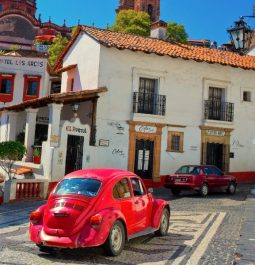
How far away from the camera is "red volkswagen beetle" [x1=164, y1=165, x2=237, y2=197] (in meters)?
18.0

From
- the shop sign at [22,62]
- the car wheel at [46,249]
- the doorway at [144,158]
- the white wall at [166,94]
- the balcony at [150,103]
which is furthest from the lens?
the shop sign at [22,62]

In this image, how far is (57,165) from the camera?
17125 mm

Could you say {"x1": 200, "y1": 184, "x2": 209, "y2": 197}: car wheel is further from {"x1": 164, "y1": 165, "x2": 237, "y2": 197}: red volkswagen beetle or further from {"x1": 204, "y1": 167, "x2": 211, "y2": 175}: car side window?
{"x1": 204, "y1": 167, "x2": 211, "y2": 175}: car side window

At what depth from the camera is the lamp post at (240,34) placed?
36.8 feet

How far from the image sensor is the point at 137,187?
9.23 meters

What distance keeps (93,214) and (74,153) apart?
1122cm

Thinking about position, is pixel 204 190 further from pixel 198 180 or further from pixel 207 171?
pixel 207 171

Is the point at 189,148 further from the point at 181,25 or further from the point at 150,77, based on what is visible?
the point at 181,25

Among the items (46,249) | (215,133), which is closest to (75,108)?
(215,133)

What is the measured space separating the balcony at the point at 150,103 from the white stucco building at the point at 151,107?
0.17ft

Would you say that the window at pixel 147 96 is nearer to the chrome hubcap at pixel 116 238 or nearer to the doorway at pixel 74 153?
the doorway at pixel 74 153

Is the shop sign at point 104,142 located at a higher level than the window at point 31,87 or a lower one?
lower

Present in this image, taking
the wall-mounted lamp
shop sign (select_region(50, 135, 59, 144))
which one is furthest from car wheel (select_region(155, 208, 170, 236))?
the wall-mounted lamp

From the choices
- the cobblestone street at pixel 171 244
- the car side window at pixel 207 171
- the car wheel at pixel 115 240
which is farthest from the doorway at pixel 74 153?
the car wheel at pixel 115 240
